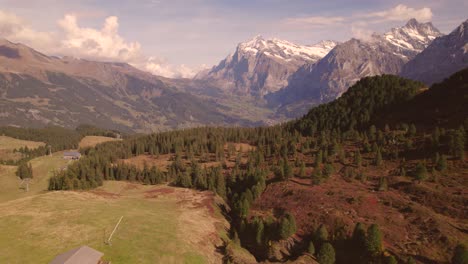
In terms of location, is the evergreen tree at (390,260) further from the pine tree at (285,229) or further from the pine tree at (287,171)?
the pine tree at (287,171)

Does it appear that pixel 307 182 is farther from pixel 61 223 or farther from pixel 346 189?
pixel 61 223

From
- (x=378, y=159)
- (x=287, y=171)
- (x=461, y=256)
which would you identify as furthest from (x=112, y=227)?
(x=378, y=159)

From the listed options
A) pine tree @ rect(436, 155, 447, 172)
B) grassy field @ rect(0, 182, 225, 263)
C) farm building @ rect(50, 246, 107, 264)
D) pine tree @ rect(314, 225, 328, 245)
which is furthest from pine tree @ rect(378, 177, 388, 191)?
farm building @ rect(50, 246, 107, 264)

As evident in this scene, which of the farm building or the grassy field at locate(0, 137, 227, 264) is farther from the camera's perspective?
the grassy field at locate(0, 137, 227, 264)

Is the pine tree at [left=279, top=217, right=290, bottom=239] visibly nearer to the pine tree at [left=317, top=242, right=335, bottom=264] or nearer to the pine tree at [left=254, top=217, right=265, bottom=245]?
the pine tree at [left=254, top=217, right=265, bottom=245]

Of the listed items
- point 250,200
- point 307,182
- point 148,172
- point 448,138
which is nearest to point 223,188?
point 250,200

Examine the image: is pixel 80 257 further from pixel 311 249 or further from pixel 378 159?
pixel 378 159

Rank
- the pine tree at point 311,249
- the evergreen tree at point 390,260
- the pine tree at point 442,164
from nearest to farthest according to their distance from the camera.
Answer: the evergreen tree at point 390,260 → the pine tree at point 311,249 → the pine tree at point 442,164

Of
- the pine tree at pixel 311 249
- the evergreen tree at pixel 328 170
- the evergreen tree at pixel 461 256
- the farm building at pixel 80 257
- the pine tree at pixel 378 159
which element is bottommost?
the pine tree at pixel 311 249

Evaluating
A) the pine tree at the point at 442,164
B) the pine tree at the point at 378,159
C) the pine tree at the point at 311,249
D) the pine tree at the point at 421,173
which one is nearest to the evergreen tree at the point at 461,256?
the pine tree at the point at 311,249
